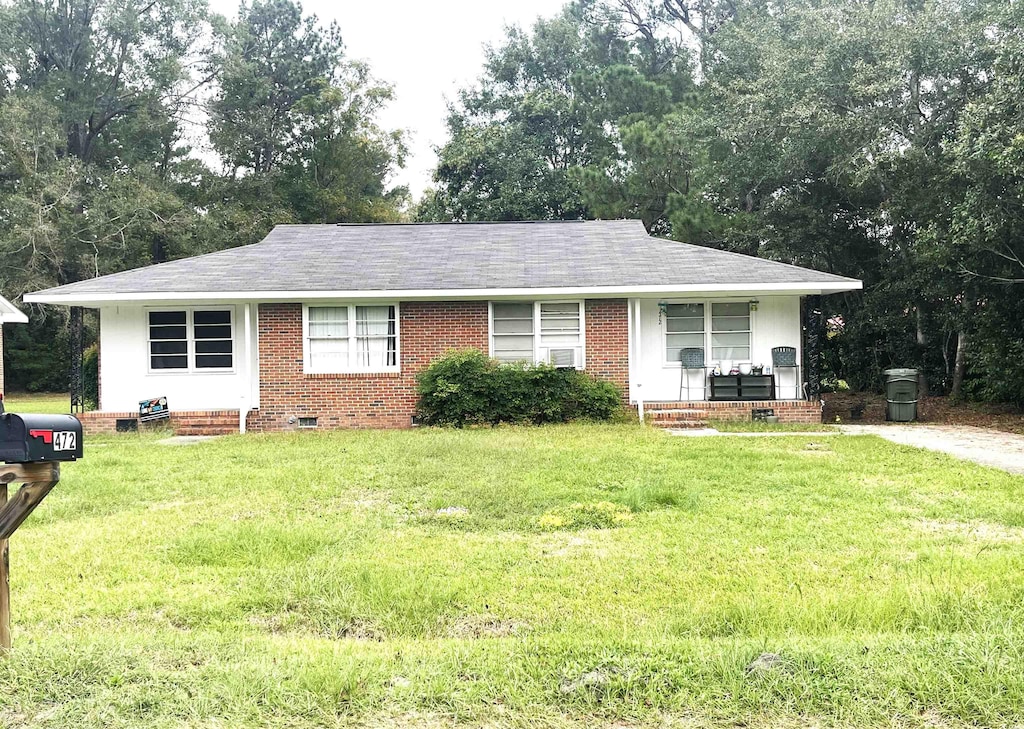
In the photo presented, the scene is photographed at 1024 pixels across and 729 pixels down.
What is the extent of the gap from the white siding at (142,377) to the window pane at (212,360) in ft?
0.54

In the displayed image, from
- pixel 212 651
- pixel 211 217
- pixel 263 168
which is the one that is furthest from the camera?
pixel 263 168

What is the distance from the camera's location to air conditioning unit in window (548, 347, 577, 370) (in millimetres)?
15539

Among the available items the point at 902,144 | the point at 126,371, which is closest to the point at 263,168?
the point at 126,371

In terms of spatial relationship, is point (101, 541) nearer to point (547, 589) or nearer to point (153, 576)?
point (153, 576)

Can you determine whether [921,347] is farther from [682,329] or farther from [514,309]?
[514,309]

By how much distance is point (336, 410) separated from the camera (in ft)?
50.0

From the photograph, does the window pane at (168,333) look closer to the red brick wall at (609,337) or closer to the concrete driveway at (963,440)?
the red brick wall at (609,337)

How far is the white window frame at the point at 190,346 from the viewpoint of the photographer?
1568cm

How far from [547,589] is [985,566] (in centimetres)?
265

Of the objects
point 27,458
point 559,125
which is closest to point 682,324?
point 27,458

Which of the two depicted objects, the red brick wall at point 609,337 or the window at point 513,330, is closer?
the red brick wall at point 609,337

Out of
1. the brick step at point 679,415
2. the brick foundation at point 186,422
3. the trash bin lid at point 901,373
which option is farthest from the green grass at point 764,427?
the brick foundation at point 186,422

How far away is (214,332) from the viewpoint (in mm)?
15875

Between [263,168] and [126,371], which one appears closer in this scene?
[126,371]
